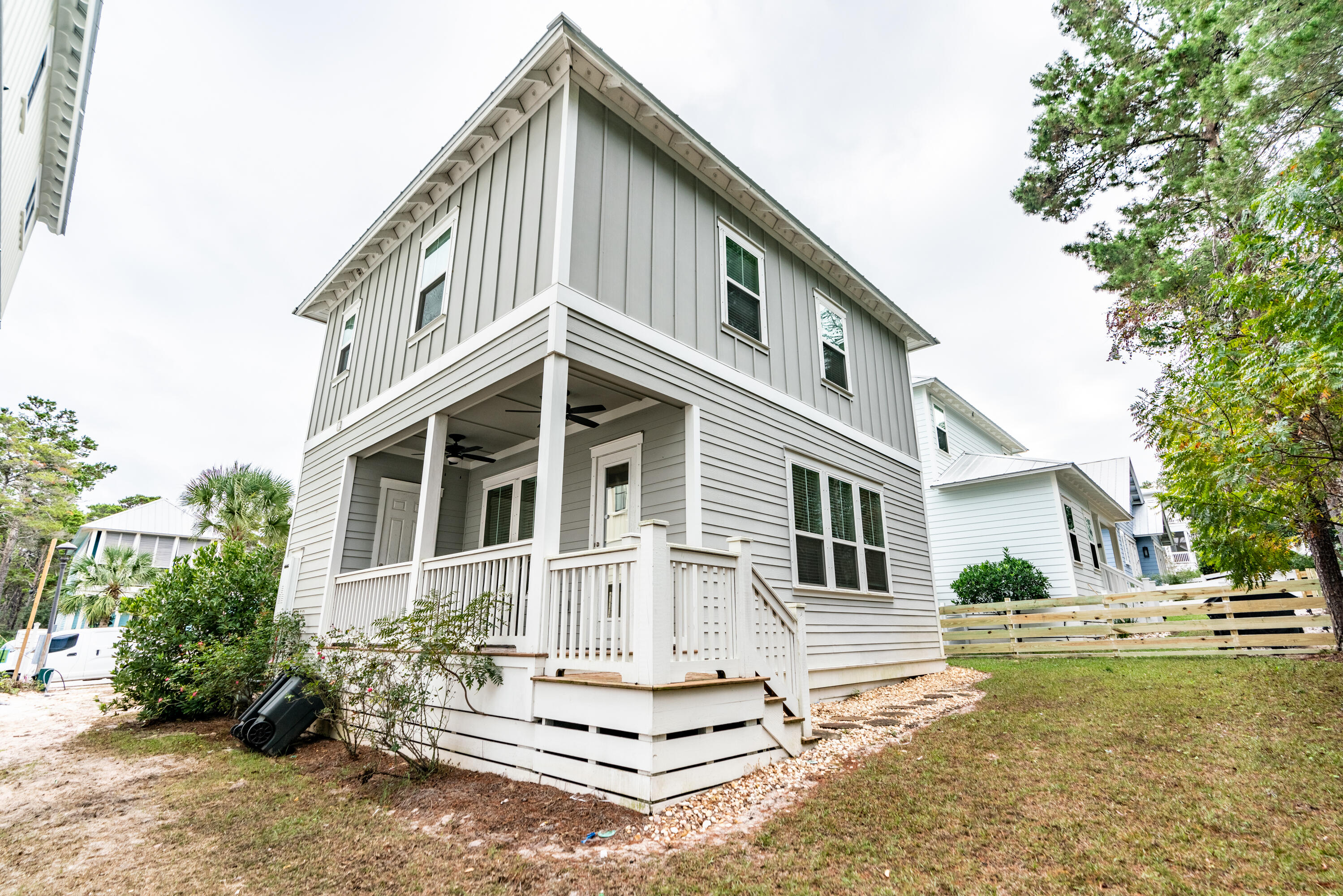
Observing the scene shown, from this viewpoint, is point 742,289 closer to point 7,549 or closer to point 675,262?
point 675,262

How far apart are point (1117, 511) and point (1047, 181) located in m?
13.8

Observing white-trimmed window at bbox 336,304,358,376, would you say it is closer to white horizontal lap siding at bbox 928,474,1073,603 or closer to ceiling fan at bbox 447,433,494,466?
ceiling fan at bbox 447,433,494,466

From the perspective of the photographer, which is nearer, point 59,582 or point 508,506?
point 508,506

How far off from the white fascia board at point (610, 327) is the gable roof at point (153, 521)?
26.7 meters

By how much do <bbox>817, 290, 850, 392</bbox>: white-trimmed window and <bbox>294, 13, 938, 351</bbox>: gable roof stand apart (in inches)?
22.5

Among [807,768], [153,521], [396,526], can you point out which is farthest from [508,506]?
[153,521]

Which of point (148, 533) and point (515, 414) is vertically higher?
point (148, 533)

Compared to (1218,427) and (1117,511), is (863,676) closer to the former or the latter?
(1218,427)

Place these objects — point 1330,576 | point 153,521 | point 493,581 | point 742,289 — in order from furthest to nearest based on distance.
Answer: point 153,521
point 1330,576
point 742,289
point 493,581

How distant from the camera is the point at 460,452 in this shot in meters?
9.84

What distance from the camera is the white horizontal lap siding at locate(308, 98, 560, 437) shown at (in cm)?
637

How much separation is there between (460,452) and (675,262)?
4.93 m

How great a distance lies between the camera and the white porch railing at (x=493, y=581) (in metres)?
5.23

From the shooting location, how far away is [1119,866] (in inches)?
111
